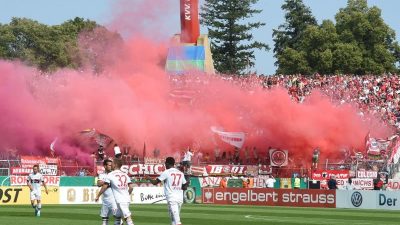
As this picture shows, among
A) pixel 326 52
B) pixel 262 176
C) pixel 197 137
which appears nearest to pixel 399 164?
pixel 262 176

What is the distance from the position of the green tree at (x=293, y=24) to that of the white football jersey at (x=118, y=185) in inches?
3801

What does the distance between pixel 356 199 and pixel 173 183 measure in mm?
25518

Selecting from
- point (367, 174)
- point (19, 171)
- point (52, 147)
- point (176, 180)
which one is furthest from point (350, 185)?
point (176, 180)

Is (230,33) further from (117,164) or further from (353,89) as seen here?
(117,164)

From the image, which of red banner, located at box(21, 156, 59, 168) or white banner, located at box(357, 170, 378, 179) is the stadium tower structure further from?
white banner, located at box(357, 170, 378, 179)

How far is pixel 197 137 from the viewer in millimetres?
69500

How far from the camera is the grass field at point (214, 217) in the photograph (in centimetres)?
3572

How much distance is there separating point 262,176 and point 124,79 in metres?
16.1

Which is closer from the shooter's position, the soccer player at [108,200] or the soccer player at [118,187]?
the soccer player at [118,187]

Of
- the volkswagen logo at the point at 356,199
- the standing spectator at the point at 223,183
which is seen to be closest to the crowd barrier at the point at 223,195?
the volkswagen logo at the point at 356,199

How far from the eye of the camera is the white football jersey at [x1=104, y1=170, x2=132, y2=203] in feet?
86.3

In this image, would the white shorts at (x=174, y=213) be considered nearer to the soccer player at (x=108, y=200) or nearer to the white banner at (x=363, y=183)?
the soccer player at (x=108, y=200)

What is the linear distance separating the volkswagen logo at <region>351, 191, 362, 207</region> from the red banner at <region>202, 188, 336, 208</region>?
3.59 feet

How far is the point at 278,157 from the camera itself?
6316 cm
